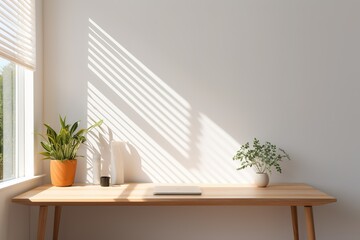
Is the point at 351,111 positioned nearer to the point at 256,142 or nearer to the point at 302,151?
the point at 302,151

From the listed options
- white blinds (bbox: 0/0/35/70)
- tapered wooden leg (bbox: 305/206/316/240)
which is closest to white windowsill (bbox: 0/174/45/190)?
white blinds (bbox: 0/0/35/70)

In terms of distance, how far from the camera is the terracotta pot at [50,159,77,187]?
260cm

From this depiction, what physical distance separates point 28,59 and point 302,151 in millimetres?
1929

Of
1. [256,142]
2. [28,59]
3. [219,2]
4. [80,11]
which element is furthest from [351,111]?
[28,59]

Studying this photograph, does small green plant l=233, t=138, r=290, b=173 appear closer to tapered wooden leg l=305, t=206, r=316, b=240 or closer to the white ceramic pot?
the white ceramic pot

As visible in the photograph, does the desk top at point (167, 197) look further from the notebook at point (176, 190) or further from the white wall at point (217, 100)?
the white wall at point (217, 100)

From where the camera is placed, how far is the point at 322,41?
9.25 ft

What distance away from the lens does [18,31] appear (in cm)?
248

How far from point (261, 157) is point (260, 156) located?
13mm

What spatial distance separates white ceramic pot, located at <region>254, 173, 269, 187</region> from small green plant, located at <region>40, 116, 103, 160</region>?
119 centimetres

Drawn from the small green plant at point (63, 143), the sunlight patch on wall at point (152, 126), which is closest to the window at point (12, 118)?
the small green plant at point (63, 143)

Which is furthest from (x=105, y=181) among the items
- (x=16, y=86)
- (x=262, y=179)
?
(x=262, y=179)

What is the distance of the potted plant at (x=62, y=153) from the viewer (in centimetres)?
261

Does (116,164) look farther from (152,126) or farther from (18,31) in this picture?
(18,31)
